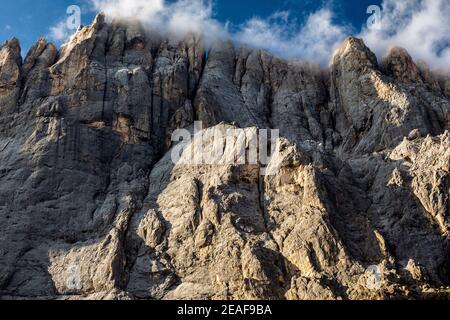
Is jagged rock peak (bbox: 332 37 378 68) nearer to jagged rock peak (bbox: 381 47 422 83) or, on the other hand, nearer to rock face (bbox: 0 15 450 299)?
rock face (bbox: 0 15 450 299)

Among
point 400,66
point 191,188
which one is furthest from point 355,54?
point 191,188

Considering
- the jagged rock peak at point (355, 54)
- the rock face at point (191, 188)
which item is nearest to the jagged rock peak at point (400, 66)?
the jagged rock peak at point (355, 54)

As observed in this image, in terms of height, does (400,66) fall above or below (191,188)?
above

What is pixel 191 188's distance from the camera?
54.2m

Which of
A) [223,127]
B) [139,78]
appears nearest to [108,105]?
[139,78]

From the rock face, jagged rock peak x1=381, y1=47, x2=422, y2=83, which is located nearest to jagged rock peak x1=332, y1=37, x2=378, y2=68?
the rock face

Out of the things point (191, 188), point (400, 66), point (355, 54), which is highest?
point (355, 54)

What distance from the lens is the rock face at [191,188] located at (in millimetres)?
47219

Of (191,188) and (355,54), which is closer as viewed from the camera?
(191,188)

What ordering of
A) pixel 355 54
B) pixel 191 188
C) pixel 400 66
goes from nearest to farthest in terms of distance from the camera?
pixel 191 188 → pixel 355 54 → pixel 400 66

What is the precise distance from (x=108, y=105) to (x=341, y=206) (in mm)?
26246

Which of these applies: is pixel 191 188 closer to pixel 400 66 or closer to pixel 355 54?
pixel 355 54

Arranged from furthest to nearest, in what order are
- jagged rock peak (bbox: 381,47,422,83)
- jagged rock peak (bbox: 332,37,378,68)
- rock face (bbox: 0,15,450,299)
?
jagged rock peak (bbox: 381,47,422,83), jagged rock peak (bbox: 332,37,378,68), rock face (bbox: 0,15,450,299)

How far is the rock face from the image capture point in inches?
1859
